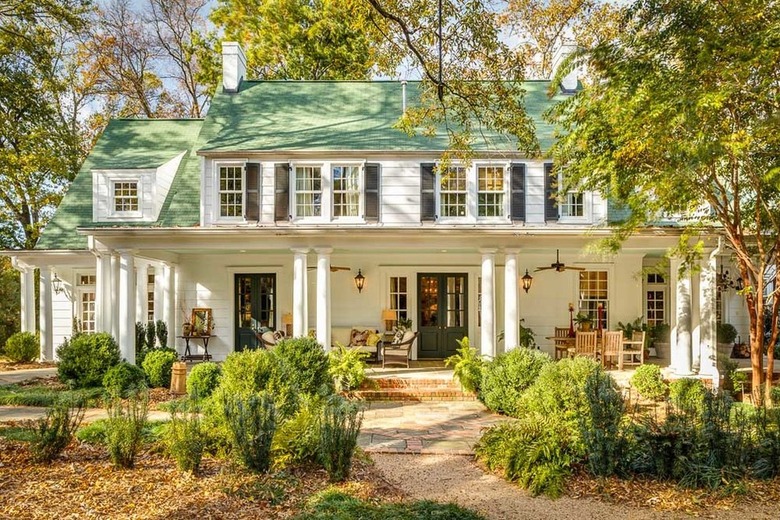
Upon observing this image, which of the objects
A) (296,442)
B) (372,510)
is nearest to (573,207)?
(296,442)

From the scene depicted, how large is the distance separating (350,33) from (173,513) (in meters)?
23.1

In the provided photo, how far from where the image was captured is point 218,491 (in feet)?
17.6

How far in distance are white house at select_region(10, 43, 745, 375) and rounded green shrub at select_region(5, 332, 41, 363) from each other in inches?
14.9

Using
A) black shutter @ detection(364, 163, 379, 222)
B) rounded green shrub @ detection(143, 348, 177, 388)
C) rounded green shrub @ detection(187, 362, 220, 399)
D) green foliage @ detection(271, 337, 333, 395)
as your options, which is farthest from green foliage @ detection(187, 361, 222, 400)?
black shutter @ detection(364, 163, 379, 222)

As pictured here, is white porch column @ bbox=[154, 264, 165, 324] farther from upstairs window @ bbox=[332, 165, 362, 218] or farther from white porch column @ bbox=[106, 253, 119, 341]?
upstairs window @ bbox=[332, 165, 362, 218]

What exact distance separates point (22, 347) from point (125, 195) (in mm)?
5921

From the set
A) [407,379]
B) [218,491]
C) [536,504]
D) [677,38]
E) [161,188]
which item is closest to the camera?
[218,491]

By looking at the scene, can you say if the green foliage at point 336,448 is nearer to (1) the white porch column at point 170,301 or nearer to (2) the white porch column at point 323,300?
(2) the white porch column at point 323,300

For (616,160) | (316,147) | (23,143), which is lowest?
(616,160)

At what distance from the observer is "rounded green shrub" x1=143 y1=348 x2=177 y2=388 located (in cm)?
1201

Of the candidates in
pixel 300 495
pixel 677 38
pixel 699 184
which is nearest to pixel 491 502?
pixel 300 495

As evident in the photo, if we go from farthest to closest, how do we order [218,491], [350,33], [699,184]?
[350,33]
[699,184]
[218,491]

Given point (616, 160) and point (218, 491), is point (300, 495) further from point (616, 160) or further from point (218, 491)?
point (616, 160)

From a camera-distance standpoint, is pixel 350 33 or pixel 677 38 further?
pixel 350 33
